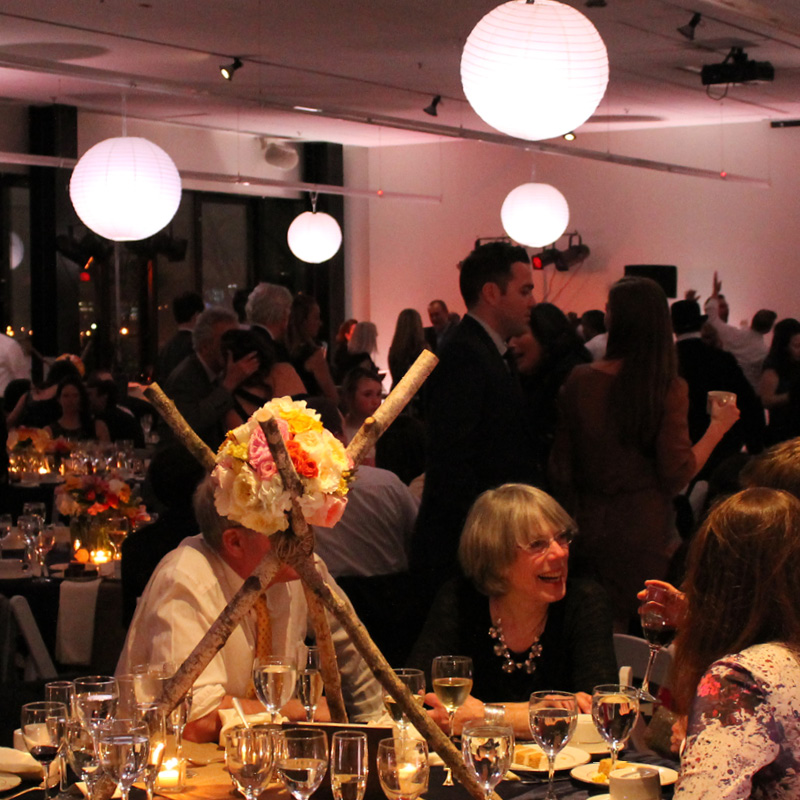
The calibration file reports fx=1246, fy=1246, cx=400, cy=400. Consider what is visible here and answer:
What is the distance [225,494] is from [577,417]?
212 centimetres

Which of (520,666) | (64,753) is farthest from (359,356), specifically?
(64,753)

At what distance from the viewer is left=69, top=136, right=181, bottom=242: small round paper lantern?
6.41 meters

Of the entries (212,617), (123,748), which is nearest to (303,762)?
(123,748)

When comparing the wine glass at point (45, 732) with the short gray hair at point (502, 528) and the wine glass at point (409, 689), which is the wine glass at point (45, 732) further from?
the short gray hair at point (502, 528)

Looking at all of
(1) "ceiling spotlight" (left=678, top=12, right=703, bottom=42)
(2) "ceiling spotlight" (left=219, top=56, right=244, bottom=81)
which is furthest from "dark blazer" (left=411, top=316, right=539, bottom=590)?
(2) "ceiling spotlight" (left=219, top=56, right=244, bottom=81)

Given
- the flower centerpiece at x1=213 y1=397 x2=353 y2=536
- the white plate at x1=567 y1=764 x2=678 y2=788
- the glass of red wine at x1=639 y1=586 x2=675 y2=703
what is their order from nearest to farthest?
the flower centerpiece at x1=213 y1=397 x2=353 y2=536 < the white plate at x1=567 y1=764 x2=678 y2=788 < the glass of red wine at x1=639 y1=586 x2=675 y2=703

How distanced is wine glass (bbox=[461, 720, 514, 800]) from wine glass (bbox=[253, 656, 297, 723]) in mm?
458

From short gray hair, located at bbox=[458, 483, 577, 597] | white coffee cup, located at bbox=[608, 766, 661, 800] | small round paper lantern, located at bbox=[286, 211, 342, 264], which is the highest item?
small round paper lantern, located at bbox=[286, 211, 342, 264]

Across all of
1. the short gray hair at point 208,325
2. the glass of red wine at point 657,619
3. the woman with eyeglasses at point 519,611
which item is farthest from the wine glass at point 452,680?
the short gray hair at point 208,325

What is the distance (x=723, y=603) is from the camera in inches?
76.9

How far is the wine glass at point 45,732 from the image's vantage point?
2.08 metres

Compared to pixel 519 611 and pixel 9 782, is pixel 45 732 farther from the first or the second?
pixel 519 611

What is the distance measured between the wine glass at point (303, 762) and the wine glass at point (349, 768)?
24mm

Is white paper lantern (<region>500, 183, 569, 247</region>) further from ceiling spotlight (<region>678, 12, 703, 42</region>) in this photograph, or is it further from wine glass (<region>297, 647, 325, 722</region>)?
wine glass (<region>297, 647, 325, 722</region>)
